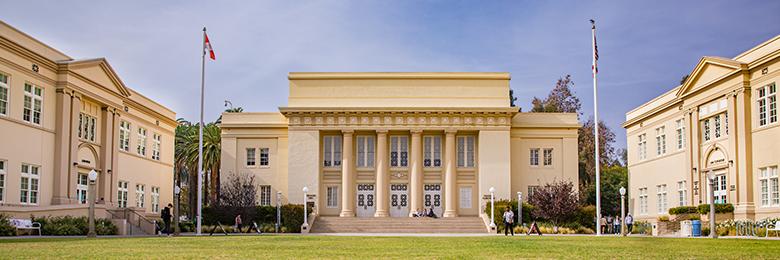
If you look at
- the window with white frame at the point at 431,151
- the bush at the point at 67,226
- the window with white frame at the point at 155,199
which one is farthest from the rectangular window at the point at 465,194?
the bush at the point at 67,226

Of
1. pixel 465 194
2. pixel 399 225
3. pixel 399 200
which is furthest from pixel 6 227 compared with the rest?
pixel 465 194

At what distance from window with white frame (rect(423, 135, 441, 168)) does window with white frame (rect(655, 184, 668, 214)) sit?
14214 millimetres

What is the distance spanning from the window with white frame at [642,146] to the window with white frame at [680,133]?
6.59m

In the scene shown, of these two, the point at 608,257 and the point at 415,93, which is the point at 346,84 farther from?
the point at 608,257

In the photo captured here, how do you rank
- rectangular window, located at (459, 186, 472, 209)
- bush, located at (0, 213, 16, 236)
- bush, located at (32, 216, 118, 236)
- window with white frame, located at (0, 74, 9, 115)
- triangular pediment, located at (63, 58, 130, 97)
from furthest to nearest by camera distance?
rectangular window, located at (459, 186, 472, 209) → triangular pediment, located at (63, 58, 130, 97) → window with white frame, located at (0, 74, 9, 115) → bush, located at (32, 216, 118, 236) → bush, located at (0, 213, 16, 236)

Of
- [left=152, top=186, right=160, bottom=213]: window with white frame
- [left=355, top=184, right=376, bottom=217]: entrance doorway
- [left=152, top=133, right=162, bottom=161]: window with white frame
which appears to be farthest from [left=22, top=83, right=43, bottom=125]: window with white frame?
[left=355, top=184, right=376, bottom=217]: entrance doorway

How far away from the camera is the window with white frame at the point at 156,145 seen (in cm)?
5759

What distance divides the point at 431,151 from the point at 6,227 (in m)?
32.2

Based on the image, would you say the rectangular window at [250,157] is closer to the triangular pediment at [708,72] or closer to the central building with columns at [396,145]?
the central building with columns at [396,145]

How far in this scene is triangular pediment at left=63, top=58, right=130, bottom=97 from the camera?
1686 inches

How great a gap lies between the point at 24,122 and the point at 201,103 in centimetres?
818

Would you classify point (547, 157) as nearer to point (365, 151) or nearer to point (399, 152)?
point (399, 152)

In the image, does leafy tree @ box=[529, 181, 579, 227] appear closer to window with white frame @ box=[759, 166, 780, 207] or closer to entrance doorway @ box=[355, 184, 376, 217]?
entrance doorway @ box=[355, 184, 376, 217]

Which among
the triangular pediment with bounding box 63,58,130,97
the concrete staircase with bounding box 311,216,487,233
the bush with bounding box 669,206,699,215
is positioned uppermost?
the triangular pediment with bounding box 63,58,130,97
